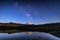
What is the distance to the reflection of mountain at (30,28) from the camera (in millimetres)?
1110

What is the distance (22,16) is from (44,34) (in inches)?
10.5

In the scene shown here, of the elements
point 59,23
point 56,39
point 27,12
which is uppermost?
point 27,12

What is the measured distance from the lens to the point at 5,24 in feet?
3.67

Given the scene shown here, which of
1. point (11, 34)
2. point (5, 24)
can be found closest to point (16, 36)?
point (11, 34)

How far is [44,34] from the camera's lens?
1.15 meters

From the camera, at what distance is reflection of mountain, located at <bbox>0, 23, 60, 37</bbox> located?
3.64ft


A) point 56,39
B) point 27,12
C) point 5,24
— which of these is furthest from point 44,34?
point 5,24

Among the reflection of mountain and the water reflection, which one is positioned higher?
the reflection of mountain

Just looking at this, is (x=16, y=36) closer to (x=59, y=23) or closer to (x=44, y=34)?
(x=44, y=34)

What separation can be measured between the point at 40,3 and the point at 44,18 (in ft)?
→ 0.48

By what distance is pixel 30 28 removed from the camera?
1118mm

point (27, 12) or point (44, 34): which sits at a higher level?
point (27, 12)

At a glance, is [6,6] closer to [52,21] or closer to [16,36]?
[16,36]

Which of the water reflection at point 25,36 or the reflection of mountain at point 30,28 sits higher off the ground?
the reflection of mountain at point 30,28
